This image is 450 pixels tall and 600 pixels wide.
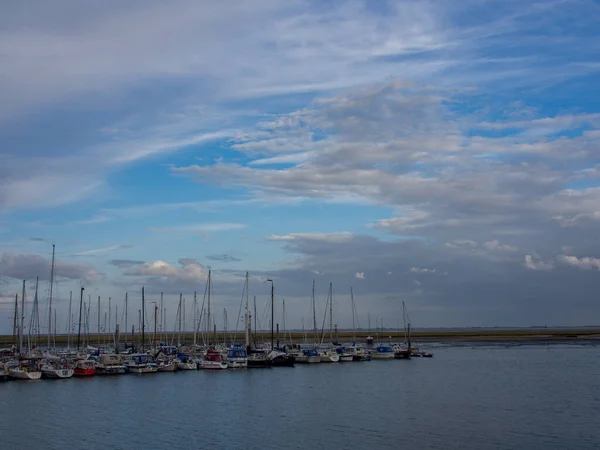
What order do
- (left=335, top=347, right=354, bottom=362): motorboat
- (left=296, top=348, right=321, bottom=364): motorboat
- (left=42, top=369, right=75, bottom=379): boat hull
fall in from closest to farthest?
(left=42, top=369, right=75, bottom=379): boat hull, (left=296, top=348, right=321, bottom=364): motorboat, (left=335, top=347, right=354, bottom=362): motorboat

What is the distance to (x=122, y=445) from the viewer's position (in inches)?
1641

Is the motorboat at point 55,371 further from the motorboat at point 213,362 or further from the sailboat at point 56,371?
the motorboat at point 213,362

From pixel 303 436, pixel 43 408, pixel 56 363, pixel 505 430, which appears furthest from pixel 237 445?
pixel 56 363

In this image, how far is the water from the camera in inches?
1667

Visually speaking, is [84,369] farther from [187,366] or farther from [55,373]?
[187,366]

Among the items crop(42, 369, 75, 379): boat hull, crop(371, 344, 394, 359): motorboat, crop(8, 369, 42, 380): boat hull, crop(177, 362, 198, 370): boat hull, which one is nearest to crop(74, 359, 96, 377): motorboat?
crop(42, 369, 75, 379): boat hull

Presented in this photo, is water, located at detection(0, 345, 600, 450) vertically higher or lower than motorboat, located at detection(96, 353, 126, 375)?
lower

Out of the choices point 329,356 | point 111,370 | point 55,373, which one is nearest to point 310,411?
point 55,373

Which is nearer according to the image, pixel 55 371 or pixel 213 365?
pixel 55 371

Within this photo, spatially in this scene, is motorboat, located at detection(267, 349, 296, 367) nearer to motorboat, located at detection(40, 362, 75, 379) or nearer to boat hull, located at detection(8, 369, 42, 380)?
motorboat, located at detection(40, 362, 75, 379)

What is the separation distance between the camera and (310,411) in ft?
180

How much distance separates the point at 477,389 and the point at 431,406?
44.0ft

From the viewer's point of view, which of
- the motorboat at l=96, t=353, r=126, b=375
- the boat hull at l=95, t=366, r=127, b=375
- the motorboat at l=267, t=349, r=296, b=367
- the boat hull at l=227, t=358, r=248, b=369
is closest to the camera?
the boat hull at l=95, t=366, r=127, b=375

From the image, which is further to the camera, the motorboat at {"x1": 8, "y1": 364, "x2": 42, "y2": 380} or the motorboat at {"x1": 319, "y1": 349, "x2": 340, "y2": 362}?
the motorboat at {"x1": 319, "y1": 349, "x2": 340, "y2": 362}
